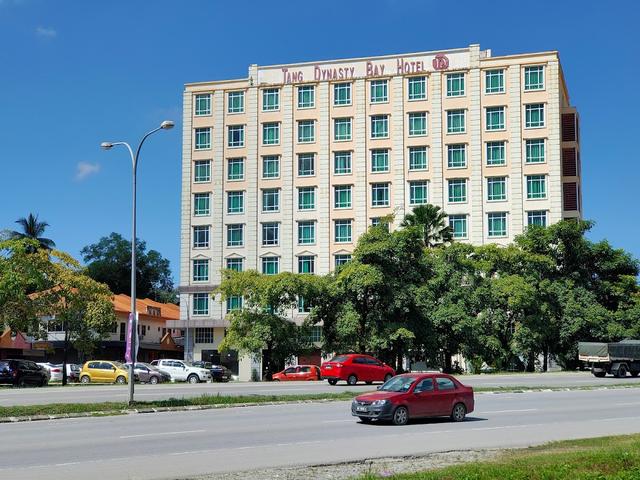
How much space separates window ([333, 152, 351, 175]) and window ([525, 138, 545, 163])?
1606cm

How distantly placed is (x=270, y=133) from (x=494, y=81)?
69.8 feet

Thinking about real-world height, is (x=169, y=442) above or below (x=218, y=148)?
below

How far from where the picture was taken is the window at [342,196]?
245 ft

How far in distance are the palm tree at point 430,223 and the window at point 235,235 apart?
715 inches

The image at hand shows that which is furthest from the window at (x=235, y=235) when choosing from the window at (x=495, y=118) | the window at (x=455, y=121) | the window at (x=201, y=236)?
the window at (x=495, y=118)

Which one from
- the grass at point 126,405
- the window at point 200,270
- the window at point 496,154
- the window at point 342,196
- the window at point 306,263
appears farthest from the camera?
the window at point 200,270

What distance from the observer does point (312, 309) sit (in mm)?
56656

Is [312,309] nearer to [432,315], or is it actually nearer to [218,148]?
[432,315]

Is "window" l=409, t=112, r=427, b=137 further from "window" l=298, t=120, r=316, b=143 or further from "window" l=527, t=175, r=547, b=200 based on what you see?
"window" l=527, t=175, r=547, b=200

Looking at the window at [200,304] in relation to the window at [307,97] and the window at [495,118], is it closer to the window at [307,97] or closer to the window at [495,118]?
the window at [307,97]

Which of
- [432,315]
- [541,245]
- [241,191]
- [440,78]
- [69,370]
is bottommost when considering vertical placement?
[69,370]

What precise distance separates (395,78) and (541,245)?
2189cm

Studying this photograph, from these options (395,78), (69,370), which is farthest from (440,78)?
(69,370)

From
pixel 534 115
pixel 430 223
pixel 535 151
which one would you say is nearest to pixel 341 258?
pixel 430 223
